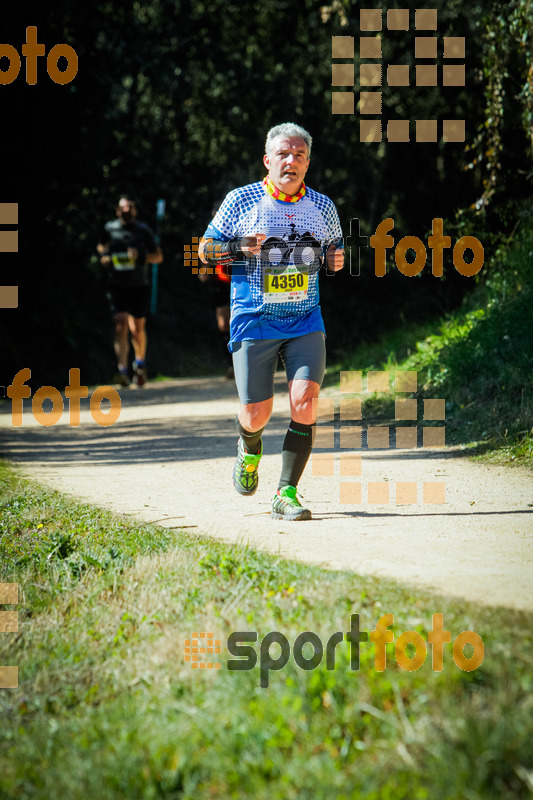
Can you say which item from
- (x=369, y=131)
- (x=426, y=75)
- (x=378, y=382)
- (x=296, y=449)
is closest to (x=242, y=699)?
(x=296, y=449)

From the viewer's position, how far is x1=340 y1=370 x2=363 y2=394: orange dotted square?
402 inches

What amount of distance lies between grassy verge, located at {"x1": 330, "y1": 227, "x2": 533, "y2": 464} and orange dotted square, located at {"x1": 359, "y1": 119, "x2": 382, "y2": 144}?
35.6ft

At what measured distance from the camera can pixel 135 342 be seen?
39.2ft

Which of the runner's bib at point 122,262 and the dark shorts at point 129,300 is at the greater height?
the runner's bib at point 122,262

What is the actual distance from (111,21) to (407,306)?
26.7 feet

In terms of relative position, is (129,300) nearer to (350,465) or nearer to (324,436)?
(324,436)

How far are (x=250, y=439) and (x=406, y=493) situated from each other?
1118 mm

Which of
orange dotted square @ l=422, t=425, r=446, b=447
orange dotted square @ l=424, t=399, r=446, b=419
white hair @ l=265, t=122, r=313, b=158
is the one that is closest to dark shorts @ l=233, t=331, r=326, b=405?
white hair @ l=265, t=122, r=313, b=158

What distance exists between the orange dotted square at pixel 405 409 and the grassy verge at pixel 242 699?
4.27 meters

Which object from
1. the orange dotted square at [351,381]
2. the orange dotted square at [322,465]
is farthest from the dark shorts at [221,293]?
the orange dotted square at [322,465]

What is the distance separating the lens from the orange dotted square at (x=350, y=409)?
29.0ft

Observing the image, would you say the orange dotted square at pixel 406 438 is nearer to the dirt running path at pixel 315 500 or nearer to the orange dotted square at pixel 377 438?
the orange dotted square at pixel 377 438

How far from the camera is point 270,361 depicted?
5.17 metres

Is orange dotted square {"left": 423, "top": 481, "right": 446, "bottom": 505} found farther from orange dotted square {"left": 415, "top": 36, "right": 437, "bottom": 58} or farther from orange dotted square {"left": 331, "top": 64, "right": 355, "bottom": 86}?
orange dotted square {"left": 331, "top": 64, "right": 355, "bottom": 86}
